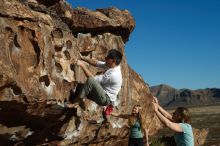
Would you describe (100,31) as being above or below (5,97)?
above

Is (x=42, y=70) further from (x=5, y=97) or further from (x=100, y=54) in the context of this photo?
(x=100, y=54)

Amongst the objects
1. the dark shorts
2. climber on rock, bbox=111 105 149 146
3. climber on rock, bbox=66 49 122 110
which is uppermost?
climber on rock, bbox=66 49 122 110

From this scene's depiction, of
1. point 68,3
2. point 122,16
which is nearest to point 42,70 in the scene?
point 68,3

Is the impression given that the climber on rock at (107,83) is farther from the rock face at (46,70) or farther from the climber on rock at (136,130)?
the rock face at (46,70)

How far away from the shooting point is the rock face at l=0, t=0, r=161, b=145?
45.2ft

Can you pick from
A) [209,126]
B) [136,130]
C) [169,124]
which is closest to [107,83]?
[136,130]

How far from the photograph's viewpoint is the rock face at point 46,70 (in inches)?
542

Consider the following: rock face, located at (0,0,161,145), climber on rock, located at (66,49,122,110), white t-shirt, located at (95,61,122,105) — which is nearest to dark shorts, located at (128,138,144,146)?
climber on rock, located at (66,49,122,110)

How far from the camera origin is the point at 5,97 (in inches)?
531

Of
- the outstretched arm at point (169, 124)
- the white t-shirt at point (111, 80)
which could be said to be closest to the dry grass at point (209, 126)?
the white t-shirt at point (111, 80)

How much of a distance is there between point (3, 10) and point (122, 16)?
380 inches

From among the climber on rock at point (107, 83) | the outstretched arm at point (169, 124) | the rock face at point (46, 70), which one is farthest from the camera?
the rock face at point (46, 70)

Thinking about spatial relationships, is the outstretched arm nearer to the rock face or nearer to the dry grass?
the rock face

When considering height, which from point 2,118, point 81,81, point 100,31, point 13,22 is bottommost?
point 2,118
